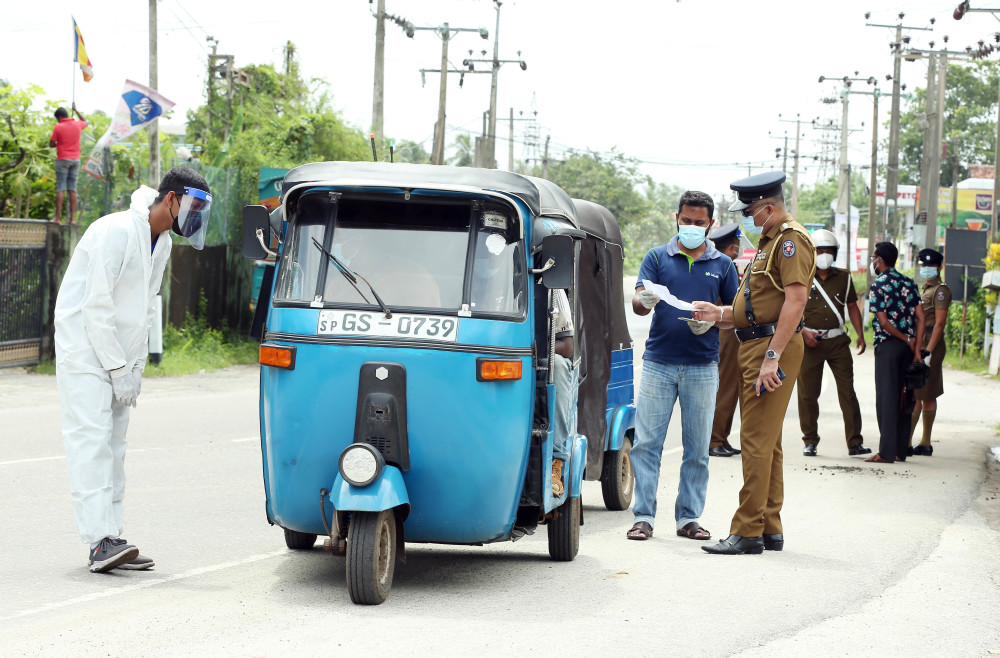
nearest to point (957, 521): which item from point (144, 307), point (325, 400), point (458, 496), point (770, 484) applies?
point (770, 484)

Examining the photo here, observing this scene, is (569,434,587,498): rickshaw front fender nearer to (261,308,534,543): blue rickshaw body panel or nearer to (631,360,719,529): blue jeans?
(631,360,719,529): blue jeans

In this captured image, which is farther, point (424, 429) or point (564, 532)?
point (564, 532)

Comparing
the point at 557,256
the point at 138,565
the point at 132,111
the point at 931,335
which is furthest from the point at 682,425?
the point at 132,111

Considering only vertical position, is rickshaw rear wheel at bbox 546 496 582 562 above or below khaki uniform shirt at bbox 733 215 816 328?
below

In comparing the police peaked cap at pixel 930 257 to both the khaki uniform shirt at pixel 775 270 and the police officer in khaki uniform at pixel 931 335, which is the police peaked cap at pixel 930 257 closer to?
the police officer in khaki uniform at pixel 931 335

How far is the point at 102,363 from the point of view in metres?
6.46

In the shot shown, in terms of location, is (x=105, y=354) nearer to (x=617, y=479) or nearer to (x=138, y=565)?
(x=138, y=565)

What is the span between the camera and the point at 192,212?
691 centimetres

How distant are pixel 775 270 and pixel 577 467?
171cm

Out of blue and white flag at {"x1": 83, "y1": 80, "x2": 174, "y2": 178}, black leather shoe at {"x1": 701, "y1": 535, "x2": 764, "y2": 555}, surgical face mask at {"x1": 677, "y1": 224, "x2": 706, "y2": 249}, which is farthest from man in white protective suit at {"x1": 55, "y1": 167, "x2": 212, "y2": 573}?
blue and white flag at {"x1": 83, "y1": 80, "x2": 174, "y2": 178}

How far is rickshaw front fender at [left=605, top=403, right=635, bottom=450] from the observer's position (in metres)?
9.38

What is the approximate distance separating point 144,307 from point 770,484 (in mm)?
4000

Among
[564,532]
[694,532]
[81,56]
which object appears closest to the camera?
[564,532]

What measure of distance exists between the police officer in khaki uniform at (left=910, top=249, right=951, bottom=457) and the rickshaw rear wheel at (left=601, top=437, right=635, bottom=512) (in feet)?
15.3
